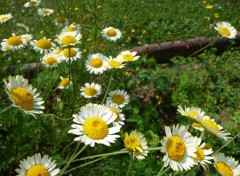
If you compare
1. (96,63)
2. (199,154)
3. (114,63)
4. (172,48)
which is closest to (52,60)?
(96,63)

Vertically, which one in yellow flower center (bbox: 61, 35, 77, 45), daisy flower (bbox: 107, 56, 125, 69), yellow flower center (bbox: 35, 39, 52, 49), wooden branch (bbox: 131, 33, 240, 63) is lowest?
daisy flower (bbox: 107, 56, 125, 69)

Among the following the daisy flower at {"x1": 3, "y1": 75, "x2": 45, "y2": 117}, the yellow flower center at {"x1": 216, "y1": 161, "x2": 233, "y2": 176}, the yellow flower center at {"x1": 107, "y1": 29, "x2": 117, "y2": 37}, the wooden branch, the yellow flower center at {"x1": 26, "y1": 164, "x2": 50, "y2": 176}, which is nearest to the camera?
the yellow flower center at {"x1": 26, "y1": 164, "x2": 50, "y2": 176}

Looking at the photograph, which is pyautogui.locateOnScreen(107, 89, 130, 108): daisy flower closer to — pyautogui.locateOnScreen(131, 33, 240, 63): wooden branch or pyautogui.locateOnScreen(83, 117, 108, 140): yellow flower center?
pyautogui.locateOnScreen(83, 117, 108, 140): yellow flower center

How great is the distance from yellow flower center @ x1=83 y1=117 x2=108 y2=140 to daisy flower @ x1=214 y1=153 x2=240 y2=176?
0.60 meters

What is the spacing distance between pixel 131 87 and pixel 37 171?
1.89m

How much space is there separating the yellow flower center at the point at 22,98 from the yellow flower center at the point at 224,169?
3.18 feet

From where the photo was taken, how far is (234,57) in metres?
4.12

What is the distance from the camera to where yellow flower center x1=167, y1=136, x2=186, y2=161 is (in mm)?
1446

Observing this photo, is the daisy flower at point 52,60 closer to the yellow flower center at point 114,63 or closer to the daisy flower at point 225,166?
the yellow flower center at point 114,63

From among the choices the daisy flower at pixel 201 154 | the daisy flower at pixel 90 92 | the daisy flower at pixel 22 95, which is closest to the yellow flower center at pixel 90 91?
the daisy flower at pixel 90 92

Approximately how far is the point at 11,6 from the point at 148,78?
291cm

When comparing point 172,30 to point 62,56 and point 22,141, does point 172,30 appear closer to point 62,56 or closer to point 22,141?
point 62,56

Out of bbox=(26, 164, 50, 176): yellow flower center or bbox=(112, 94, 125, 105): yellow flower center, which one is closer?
bbox=(26, 164, 50, 176): yellow flower center

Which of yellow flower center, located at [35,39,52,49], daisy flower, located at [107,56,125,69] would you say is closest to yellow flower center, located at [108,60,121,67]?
daisy flower, located at [107,56,125,69]
